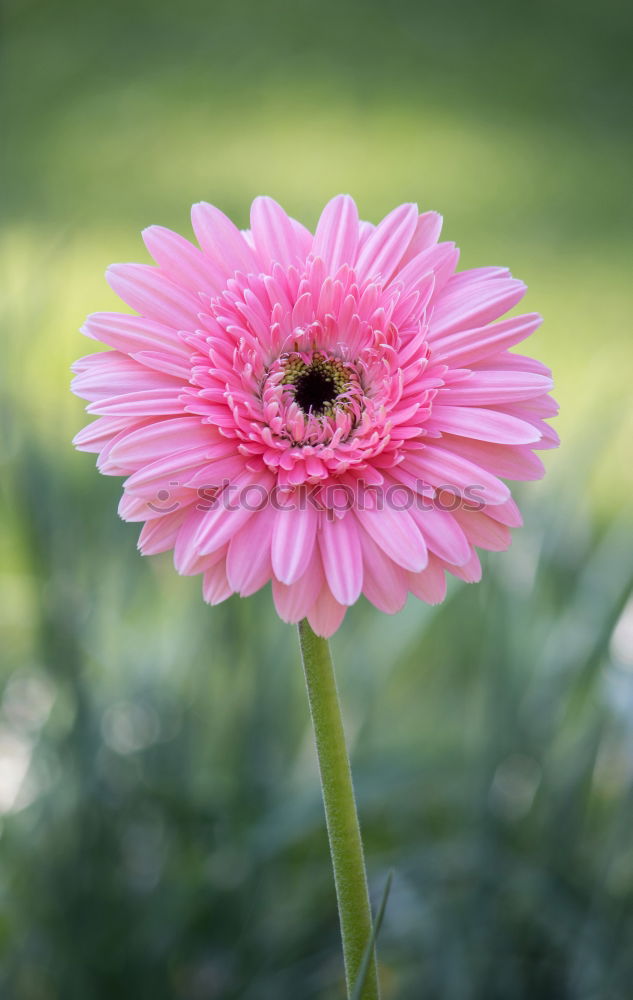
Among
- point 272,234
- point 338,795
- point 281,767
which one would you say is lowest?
point 281,767

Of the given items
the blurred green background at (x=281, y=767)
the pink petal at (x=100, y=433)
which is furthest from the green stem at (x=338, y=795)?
the blurred green background at (x=281, y=767)

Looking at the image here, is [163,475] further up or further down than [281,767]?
further up

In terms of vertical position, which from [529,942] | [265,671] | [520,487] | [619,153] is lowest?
[529,942]

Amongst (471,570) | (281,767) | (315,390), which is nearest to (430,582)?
(471,570)

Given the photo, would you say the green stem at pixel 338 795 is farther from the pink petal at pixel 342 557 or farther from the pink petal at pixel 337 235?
the pink petal at pixel 337 235

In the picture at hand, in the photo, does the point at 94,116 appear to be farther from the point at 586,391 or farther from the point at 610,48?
the point at 586,391

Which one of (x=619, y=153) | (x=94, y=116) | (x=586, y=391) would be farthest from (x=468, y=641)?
(x=94, y=116)

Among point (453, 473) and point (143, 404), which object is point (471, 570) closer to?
point (453, 473)

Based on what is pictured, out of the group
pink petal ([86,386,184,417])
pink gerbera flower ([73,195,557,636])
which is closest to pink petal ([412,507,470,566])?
pink gerbera flower ([73,195,557,636])
